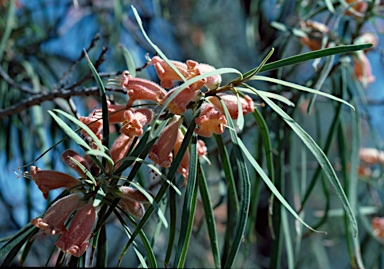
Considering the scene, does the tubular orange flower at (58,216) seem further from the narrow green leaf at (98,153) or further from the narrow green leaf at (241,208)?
the narrow green leaf at (241,208)

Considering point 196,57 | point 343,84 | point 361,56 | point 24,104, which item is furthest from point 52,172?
point 196,57

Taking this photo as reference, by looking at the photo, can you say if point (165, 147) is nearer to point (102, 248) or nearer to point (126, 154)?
point (126, 154)

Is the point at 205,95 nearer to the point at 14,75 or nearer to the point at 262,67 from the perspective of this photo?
the point at 262,67

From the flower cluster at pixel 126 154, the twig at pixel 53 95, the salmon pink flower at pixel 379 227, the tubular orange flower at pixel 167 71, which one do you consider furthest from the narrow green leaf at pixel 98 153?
the salmon pink flower at pixel 379 227

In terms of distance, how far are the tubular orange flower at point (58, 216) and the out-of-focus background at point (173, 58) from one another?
Result: 0.37 ft

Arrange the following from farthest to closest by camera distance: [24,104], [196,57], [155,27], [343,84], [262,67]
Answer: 1. [196,57]
2. [155,27]
3. [343,84]
4. [24,104]
5. [262,67]

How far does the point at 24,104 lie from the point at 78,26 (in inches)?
40.9

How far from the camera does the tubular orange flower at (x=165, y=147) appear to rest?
0.62 m

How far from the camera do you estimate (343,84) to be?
105 centimetres

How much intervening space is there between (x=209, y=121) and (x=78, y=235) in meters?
0.18

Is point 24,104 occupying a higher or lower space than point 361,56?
lower

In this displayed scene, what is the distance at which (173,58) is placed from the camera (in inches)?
87.8

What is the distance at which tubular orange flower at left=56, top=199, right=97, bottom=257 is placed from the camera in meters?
0.60

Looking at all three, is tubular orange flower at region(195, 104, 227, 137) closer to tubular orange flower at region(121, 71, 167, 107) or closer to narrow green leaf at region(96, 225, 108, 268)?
tubular orange flower at region(121, 71, 167, 107)
